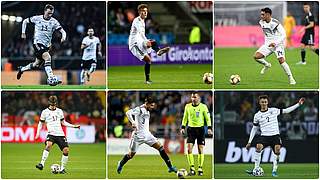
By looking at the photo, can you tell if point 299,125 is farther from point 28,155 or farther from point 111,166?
point 28,155

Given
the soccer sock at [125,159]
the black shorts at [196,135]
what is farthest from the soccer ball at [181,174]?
the soccer sock at [125,159]

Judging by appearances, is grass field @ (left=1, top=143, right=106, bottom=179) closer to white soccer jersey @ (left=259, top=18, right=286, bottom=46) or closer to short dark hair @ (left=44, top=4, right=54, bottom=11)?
short dark hair @ (left=44, top=4, right=54, bottom=11)

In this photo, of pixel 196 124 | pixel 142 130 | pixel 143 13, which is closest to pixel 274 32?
pixel 196 124

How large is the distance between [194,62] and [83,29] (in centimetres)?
123

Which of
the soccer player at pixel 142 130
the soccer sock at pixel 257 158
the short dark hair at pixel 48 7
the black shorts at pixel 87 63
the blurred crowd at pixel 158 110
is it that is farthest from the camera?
the blurred crowd at pixel 158 110

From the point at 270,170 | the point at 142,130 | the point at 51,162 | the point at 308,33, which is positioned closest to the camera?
the point at 142,130

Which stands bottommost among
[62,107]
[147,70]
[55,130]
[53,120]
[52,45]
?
[55,130]

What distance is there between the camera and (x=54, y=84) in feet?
29.1

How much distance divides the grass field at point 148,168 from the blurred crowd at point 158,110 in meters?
0.36

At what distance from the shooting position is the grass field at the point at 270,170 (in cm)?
898

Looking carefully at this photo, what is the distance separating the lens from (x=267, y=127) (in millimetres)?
8883

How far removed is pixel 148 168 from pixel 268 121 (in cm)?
135

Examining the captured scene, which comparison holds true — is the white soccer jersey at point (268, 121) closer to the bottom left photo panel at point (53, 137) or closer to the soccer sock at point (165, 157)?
the soccer sock at point (165, 157)

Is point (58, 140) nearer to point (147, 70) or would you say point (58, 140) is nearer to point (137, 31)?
point (147, 70)
